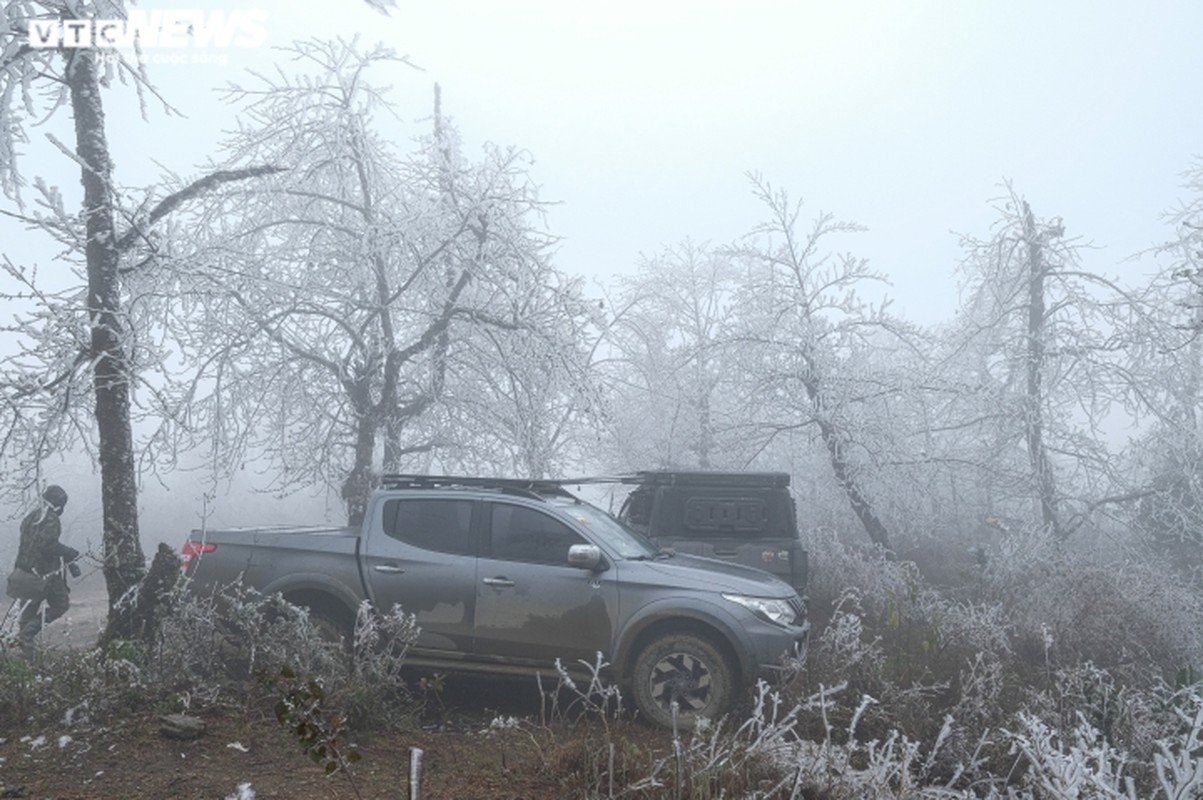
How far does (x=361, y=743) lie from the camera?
5.41m

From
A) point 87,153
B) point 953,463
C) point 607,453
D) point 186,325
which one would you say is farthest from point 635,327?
point 87,153

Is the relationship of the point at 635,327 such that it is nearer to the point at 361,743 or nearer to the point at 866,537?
the point at 866,537

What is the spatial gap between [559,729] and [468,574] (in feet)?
6.56

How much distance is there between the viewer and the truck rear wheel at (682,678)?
6781mm

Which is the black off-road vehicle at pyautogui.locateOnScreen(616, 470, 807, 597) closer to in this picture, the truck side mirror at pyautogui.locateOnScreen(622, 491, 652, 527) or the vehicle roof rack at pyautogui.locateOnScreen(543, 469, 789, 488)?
the vehicle roof rack at pyautogui.locateOnScreen(543, 469, 789, 488)

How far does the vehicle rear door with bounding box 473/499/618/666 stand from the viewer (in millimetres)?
7031

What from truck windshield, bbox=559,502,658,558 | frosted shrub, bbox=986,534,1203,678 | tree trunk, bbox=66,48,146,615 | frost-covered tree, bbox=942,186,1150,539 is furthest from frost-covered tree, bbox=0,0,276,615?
frost-covered tree, bbox=942,186,1150,539

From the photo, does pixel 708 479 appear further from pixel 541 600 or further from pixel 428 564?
pixel 428 564

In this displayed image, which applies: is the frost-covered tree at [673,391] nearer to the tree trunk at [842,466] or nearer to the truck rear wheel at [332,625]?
the tree trunk at [842,466]

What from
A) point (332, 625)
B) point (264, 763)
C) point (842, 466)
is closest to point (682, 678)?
point (332, 625)

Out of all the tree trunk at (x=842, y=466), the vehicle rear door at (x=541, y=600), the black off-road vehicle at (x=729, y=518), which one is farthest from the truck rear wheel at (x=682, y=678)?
Answer: the tree trunk at (x=842, y=466)

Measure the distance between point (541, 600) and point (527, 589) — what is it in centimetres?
14

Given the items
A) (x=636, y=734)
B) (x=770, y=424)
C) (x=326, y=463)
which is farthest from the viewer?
(x=770, y=424)

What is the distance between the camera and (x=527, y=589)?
717 cm
